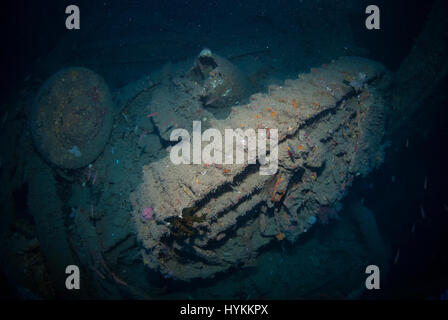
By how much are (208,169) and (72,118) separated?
12.1 ft

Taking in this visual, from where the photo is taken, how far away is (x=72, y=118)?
4.59 m

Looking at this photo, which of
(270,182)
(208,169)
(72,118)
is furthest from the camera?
(72,118)

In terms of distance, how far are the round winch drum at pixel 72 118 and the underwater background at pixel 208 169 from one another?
40 millimetres

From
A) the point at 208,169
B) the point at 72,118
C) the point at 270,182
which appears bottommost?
the point at 270,182

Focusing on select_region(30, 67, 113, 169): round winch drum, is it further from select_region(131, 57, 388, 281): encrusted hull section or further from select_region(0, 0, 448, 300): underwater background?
select_region(131, 57, 388, 281): encrusted hull section

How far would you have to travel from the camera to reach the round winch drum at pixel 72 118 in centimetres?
440

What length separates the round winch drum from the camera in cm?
440

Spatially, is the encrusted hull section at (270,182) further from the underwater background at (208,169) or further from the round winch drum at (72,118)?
the round winch drum at (72,118)

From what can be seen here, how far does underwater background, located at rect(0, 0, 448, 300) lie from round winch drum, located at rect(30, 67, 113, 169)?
1.6 inches

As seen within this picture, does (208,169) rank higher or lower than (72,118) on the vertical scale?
lower

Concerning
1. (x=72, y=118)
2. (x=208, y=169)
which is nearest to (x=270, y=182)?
(x=208, y=169)

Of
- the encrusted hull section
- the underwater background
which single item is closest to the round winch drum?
the underwater background

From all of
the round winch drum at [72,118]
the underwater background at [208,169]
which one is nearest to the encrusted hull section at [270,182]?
the underwater background at [208,169]

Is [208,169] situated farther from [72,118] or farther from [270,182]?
[72,118]
